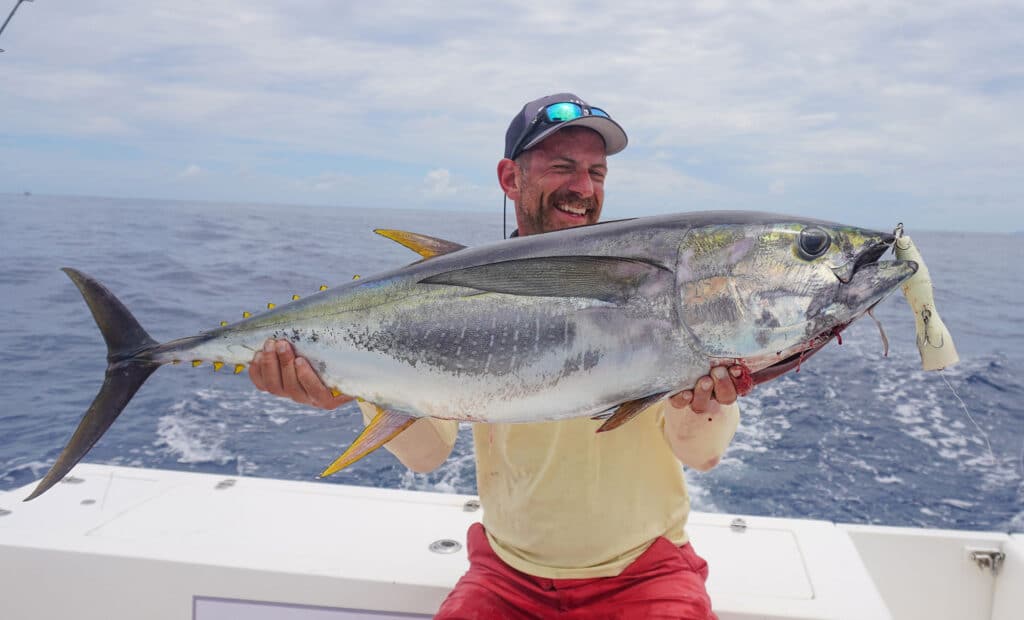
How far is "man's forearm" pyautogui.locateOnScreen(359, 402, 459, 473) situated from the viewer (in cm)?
240

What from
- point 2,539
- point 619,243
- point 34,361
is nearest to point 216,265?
point 34,361

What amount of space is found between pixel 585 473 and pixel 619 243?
906 millimetres

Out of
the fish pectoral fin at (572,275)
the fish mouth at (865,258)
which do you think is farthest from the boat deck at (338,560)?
the fish mouth at (865,258)

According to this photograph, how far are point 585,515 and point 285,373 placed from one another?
1.01 meters

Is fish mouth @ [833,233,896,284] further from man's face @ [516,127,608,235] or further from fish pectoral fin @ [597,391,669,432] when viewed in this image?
man's face @ [516,127,608,235]

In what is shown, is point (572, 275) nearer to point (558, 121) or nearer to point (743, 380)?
point (743, 380)

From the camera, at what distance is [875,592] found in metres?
2.56

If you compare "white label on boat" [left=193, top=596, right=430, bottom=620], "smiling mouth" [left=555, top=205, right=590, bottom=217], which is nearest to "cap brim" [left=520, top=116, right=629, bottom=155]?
"smiling mouth" [left=555, top=205, right=590, bottom=217]

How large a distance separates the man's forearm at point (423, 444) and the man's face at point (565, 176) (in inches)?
31.2

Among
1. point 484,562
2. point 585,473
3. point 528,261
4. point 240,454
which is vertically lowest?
point 240,454

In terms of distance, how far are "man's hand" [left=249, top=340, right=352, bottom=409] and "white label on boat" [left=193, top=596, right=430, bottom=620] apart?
1.08 metres

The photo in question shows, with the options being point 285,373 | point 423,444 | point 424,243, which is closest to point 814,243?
point 424,243

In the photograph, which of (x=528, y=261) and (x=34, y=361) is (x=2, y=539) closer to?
(x=528, y=261)

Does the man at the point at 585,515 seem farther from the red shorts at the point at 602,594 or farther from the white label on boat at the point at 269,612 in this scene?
the white label on boat at the point at 269,612
